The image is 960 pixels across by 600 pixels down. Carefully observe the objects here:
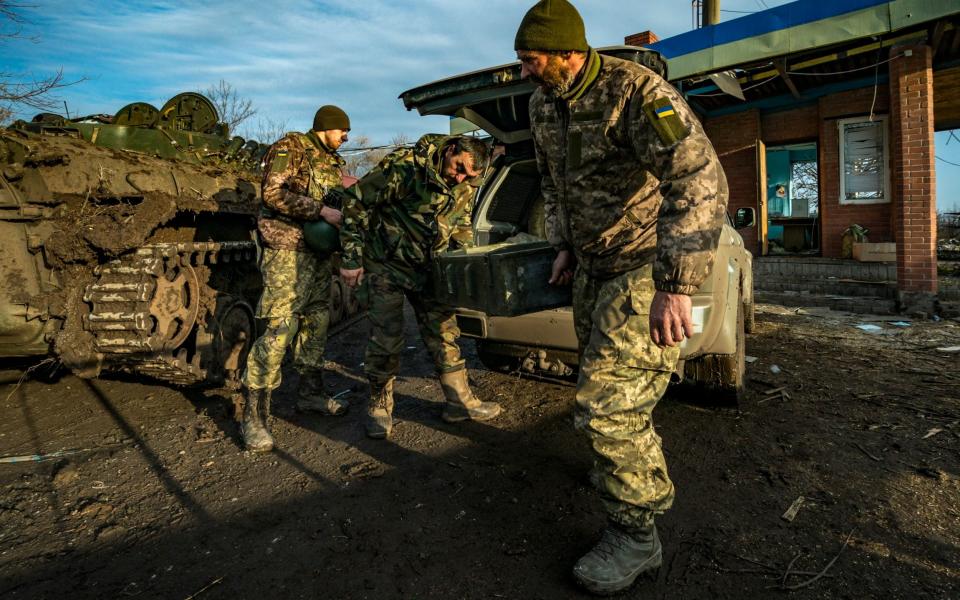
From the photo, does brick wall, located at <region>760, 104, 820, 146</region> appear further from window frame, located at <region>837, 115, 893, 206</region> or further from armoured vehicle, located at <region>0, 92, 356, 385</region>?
armoured vehicle, located at <region>0, 92, 356, 385</region>

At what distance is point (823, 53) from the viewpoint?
28.8ft

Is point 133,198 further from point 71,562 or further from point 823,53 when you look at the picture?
point 823,53

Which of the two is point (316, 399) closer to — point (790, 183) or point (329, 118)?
point (329, 118)

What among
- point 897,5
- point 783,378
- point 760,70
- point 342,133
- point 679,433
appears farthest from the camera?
point 760,70

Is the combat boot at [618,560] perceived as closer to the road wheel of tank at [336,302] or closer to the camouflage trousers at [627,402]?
the camouflage trousers at [627,402]

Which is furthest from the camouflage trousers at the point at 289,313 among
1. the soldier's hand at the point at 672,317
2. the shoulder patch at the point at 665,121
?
the shoulder patch at the point at 665,121

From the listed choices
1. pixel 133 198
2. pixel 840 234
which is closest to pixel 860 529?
pixel 133 198


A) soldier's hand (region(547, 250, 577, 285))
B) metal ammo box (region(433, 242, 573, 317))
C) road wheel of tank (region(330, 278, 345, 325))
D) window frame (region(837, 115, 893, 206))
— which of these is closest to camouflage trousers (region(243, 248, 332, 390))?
metal ammo box (region(433, 242, 573, 317))

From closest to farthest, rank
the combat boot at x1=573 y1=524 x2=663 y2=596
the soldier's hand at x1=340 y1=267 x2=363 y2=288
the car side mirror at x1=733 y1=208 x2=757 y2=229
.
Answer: the combat boot at x1=573 y1=524 x2=663 y2=596 < the soldier's hand at x1=340 y1=267 x2=363 y2=288 < the car side mirror at x1=733 y1=208 x2=757 y2=229

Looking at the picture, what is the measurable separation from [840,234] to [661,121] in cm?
1036

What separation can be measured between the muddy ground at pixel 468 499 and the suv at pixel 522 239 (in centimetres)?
36

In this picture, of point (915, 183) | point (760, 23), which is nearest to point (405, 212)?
point (760, 23)

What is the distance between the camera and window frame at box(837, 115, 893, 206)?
990 centimetres

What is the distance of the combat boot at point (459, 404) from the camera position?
400 cm
